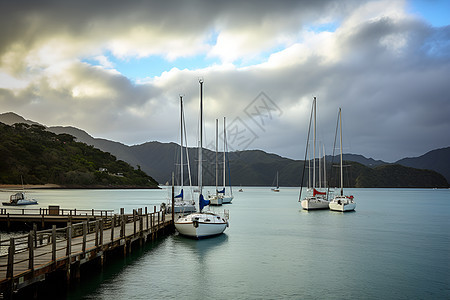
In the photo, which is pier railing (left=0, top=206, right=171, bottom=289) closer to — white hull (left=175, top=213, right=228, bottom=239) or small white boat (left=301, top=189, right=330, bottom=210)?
white hull (left=175, top=213, right=228, bottom=239)

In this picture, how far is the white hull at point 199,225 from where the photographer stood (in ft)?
104

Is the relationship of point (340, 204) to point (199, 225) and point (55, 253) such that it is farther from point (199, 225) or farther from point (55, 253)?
point (55, 253)

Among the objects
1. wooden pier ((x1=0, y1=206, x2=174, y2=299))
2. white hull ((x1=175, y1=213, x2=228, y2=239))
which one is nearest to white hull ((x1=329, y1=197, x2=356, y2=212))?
white hull ((x1=175, y1=213, x2=228, y2=239))

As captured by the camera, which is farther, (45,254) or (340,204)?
(340,204)

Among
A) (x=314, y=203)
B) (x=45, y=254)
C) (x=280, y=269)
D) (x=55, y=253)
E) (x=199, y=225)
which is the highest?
(x=55, y=253)

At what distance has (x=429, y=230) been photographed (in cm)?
4641

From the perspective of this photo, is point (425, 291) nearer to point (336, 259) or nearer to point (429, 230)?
point (336, 259)

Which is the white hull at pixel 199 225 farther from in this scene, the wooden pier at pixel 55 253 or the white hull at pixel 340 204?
the white hull at pixel 340 204

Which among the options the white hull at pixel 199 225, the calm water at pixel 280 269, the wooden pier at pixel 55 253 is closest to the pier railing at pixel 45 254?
the wooden pier at pixel 55 253

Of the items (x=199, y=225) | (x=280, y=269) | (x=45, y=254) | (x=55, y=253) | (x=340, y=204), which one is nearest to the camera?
(x=55, y=253)

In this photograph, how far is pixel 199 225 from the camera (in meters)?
31.6

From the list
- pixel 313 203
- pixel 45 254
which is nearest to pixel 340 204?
pixel 313 203

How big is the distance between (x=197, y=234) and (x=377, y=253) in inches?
564

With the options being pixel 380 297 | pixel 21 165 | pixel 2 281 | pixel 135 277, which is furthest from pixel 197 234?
pixel 21 165
